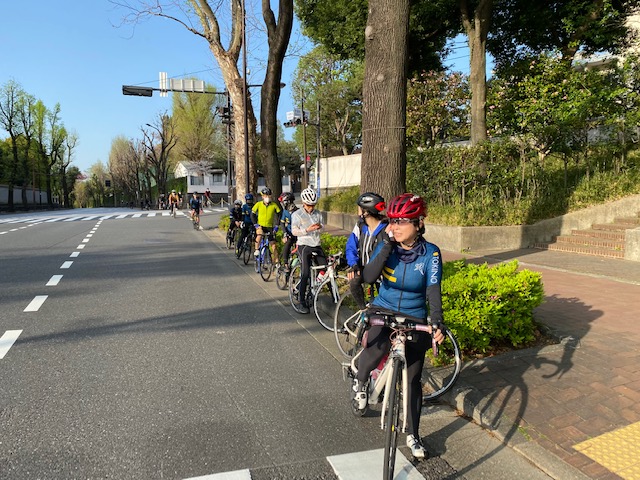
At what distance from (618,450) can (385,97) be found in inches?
172

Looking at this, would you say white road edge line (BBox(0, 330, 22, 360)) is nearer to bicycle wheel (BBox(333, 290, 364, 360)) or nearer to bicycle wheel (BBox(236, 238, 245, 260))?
bicycle wheel (BBox(333, 290, 364, 360))

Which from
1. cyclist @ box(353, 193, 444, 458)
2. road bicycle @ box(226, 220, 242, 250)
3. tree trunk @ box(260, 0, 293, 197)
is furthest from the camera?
road bicycle @ box(226, 220, 242, 250)

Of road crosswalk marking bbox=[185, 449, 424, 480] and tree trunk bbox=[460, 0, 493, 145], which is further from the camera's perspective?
tree trunk bbox=[460, 0, 493, 145]

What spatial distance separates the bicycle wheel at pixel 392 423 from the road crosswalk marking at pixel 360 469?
22 centimetres

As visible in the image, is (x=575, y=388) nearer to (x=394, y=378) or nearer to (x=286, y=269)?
(x=394, y=378)

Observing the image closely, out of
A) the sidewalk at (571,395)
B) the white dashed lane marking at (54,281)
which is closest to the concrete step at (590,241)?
the sidewalk at (571,395)

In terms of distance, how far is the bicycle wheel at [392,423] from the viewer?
2457 mm

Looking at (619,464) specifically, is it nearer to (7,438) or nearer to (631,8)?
(7,438)

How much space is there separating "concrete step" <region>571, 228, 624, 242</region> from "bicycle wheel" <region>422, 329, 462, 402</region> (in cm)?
766

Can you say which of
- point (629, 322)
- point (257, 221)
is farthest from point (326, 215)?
point (629, 322)

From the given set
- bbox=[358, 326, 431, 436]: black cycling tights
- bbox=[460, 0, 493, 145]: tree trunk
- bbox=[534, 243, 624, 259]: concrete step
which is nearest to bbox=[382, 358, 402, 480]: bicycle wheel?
bbox=[358, 326, 431, 436]: black cycling tights

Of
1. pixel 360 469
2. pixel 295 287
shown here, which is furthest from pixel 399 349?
pixel 295 287

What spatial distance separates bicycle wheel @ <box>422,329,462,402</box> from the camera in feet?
11.7

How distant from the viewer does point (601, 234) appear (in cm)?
1019
